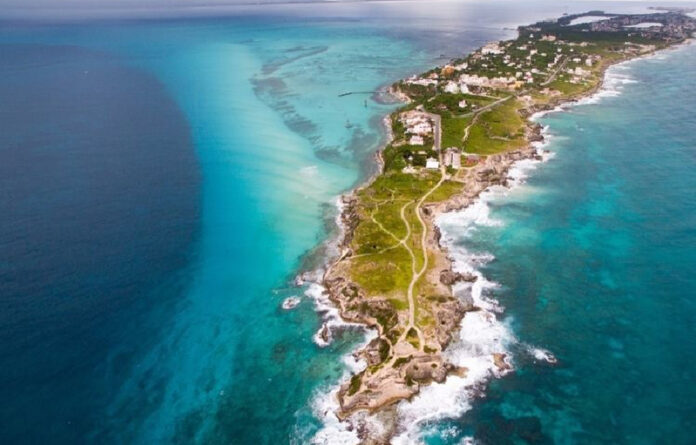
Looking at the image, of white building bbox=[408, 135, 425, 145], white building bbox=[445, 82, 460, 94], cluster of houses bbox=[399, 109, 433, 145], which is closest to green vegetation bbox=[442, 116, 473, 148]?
cluster of houses bbox=[399, 109, 433, 145]

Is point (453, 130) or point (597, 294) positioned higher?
point (453, 130)

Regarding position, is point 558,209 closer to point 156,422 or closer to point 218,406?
point 218,406

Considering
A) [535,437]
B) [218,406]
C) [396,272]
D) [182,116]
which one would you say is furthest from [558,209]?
[182,116]

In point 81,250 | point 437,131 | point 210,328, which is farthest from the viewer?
point 437,131

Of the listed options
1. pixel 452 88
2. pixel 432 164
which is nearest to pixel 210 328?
pixel 432 164

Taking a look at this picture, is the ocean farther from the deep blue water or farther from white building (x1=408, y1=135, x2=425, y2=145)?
white building (x1=408, y1=135, x2=425, y2=145)

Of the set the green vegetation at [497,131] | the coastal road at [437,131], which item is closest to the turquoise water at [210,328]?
the coastal road at [437,131]

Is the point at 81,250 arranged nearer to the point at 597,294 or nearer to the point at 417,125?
the point at 597,294
